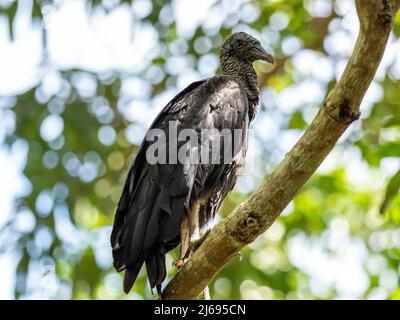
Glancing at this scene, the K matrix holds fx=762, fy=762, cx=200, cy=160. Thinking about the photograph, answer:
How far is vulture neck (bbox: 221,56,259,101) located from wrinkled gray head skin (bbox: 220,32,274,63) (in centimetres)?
4

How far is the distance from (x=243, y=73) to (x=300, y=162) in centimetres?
207

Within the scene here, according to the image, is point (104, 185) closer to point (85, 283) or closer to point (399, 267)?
point (85, 283)

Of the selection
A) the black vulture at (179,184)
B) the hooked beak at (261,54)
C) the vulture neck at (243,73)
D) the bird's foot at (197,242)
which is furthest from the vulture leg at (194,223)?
the hooked beak at (261,54)

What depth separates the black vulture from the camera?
473cm

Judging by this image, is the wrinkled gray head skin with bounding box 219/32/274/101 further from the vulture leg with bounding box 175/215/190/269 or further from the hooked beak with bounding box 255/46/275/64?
the vulture leg with bounding box 175/215/190/269

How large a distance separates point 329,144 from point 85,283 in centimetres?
470

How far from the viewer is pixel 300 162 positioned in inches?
157

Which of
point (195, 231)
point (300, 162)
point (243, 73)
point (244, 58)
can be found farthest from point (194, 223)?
point (244, 58)

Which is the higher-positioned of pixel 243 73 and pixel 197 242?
pixel 243 73

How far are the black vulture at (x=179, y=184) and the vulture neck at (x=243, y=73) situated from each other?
22mm

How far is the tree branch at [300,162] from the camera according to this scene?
3.69 m

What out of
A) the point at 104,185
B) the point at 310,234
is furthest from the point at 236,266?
the point at 104,185

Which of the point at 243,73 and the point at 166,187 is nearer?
the point at 166,187

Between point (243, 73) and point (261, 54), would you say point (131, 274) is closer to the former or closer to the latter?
point (243, 73)
